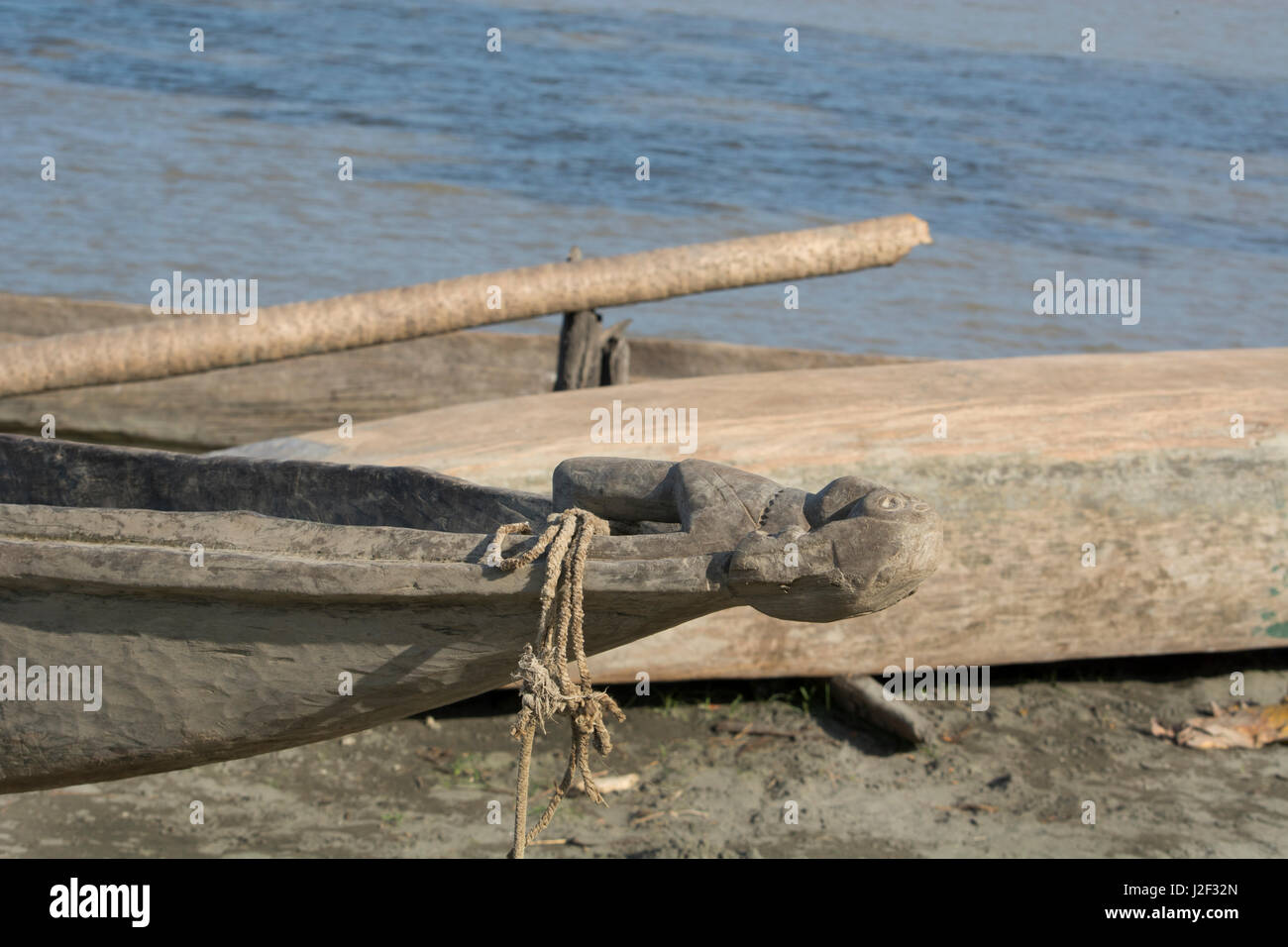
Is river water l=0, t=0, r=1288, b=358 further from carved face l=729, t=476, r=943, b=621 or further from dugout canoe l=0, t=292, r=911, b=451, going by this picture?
carved face l=729, t=476, r=943, b=621

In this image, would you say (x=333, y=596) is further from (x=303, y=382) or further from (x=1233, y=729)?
(x=303, y=382)

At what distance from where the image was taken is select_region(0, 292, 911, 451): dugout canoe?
5.69 metres

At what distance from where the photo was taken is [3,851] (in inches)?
129

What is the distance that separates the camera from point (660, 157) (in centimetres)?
1319

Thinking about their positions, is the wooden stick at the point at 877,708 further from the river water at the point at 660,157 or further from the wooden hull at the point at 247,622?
the river water at the point at 660,157

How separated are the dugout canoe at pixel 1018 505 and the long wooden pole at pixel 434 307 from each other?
20.5 inches

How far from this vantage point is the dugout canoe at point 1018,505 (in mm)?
3920

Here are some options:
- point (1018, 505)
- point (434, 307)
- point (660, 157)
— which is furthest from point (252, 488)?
point (660, 157)

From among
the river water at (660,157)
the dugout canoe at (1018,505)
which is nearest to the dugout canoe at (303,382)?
the dugout canoe at (1018,505)

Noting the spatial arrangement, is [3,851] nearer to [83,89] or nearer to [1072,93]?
[83,89]

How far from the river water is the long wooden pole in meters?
3.51

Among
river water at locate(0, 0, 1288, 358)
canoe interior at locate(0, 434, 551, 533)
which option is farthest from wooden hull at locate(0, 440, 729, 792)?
river water at locate(0, 0, 1288, 358)

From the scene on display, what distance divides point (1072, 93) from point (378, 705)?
16.5 metres

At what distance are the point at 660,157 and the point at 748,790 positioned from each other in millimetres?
10340
